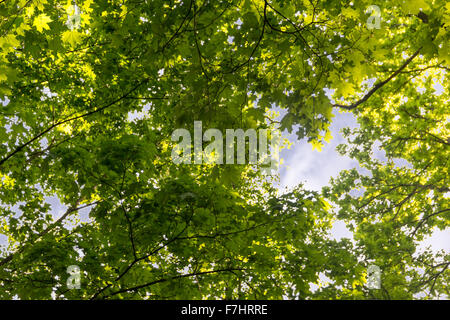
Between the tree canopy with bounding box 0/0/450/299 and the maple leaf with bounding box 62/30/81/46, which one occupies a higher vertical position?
the maple leaf with bounding box 62/30/81/46

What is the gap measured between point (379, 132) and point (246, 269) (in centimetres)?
1001

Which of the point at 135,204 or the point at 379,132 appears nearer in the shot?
the point at 135,204

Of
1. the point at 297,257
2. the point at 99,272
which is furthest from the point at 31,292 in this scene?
the point at 297,257

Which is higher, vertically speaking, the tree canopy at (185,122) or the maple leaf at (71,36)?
the maple leaf at (71,36)

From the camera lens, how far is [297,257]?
4.33 meters

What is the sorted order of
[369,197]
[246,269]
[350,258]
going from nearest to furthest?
[246,269]
[350,258]
[369,197]

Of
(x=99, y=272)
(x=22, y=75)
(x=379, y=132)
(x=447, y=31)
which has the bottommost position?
(x=99, y=272)

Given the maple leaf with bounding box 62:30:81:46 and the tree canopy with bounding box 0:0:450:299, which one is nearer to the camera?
the tree canopy with bounding box 0:0:450:299

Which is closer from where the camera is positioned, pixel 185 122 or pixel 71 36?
pixel 185 122

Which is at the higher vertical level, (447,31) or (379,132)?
(379,132)

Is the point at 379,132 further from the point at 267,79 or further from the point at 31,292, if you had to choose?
the point at 31,292

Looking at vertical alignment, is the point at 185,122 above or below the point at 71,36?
below

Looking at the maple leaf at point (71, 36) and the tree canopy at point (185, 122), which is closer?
the tree canopy at point (185, 122)
